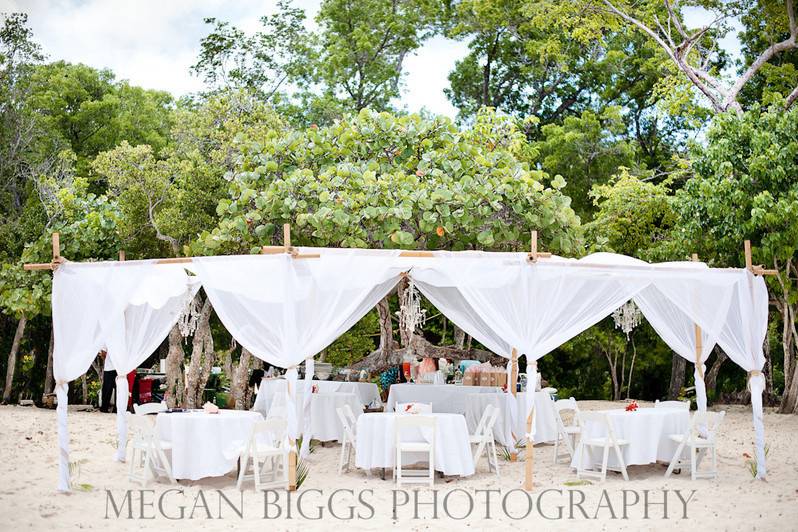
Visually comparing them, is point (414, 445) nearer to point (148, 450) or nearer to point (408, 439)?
point (408, 439)

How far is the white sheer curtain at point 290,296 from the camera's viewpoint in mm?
7750

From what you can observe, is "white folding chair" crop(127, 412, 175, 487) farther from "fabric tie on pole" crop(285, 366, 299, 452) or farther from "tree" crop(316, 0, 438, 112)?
"tree" crop(316, 0, 438, 112)

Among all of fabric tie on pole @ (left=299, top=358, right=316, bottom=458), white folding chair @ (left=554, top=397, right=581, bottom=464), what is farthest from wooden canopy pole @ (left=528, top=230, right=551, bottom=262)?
fabric tie on pole @ (left=299, top=358, right=316, bottom=458)

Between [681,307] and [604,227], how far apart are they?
834cm

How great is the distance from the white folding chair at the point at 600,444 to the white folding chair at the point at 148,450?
155 inches

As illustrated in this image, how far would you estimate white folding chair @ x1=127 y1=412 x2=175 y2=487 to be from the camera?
7.98 m

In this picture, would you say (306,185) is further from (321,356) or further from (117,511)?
(321,356)

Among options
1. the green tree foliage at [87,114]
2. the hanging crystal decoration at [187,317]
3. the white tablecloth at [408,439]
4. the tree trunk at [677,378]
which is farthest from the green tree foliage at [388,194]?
the green tree foliage at [87,114]

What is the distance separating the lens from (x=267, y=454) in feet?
25.6

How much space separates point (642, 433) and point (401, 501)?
2637 mm

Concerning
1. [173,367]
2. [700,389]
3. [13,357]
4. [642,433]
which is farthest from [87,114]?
[642,433]

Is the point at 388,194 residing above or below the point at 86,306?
above

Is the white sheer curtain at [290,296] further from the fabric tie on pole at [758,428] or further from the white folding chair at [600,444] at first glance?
the fabric tie on pole at [758,428]

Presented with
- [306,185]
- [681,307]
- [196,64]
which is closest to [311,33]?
[196,64]
